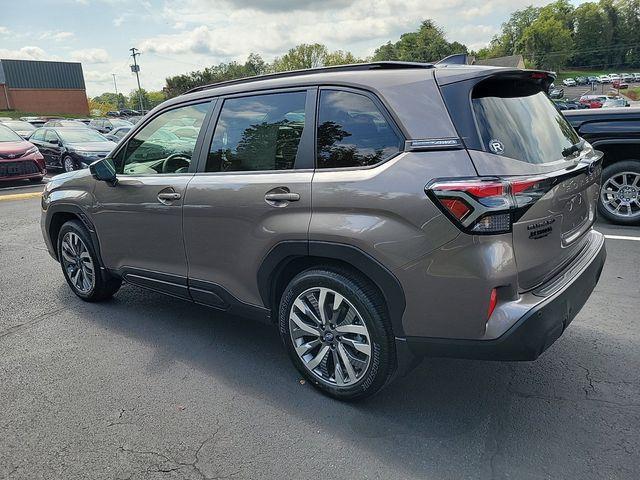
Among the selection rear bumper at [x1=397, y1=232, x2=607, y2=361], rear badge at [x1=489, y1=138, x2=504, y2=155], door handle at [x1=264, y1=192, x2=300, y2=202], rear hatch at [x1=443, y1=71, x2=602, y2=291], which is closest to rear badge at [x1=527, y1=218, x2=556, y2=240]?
rear hatch at [x1=443, y1=71, x2=602, y2=291]

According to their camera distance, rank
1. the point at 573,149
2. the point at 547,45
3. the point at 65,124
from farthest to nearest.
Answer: the point at 547,45 → the point at 65,124 → the point at 573,149

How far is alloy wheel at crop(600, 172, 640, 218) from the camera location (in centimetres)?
635

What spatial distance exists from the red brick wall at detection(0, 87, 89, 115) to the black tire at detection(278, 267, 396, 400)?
7272cm

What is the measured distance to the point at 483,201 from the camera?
2.28 m

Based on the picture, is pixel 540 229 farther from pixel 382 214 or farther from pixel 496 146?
pixel 382 214

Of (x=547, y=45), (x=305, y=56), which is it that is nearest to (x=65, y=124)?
(x=305, y=56)

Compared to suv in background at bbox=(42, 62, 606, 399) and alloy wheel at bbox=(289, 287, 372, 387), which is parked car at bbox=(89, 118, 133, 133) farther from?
alloy wheel at bbox=(289, 287, 372, 387)

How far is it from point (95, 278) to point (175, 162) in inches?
60.3

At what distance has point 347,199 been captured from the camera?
8.66 ft

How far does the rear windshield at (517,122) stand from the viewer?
249 centimetres

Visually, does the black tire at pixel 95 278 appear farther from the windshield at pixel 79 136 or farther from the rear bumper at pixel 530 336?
the windshield at pixel 79 136

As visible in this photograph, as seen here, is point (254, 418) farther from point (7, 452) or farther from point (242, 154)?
point (242, 154)

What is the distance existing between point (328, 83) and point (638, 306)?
317 cm

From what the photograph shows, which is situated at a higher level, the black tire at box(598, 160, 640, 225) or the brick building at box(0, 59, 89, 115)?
the brick building at box(0, 59, 89, 115)
